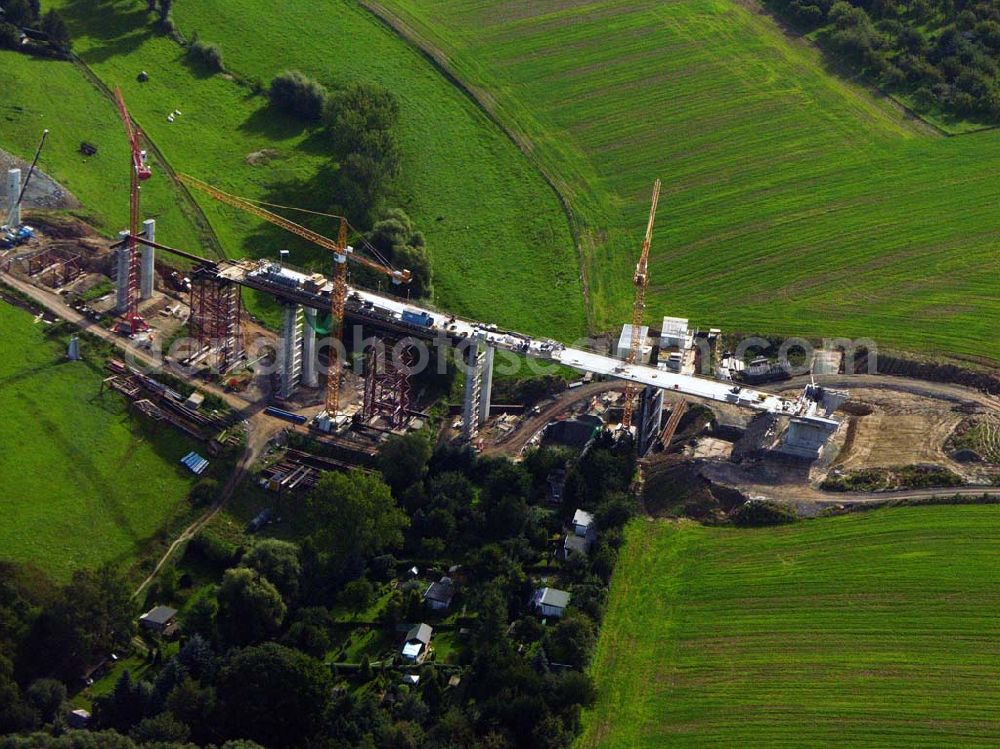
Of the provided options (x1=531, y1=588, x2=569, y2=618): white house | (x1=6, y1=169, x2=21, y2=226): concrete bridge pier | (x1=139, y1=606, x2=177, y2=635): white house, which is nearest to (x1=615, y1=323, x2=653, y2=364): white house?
(x1=531, y1=588, x2=569, y2=618): white house

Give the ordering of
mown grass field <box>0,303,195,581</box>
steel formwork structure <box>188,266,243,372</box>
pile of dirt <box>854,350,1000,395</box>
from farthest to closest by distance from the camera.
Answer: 1. steel formwork structure <box>188,266,243,372</box>
2. pile of dirt <box>854,350,1000,395</box>
3. mown grass field <box>0,303,195,581</box>

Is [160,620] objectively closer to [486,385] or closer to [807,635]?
[486,385]

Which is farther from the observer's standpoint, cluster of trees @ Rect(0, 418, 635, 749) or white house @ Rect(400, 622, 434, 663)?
white house @ Rect(400, 622, 434, 663)

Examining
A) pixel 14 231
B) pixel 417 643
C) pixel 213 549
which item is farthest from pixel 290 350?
pixel 417 643

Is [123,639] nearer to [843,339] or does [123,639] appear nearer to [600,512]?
[600,512]

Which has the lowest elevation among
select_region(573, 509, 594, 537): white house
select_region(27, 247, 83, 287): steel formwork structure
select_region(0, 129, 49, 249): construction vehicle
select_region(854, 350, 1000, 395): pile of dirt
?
select_region(573, 509, 594, 537): white house

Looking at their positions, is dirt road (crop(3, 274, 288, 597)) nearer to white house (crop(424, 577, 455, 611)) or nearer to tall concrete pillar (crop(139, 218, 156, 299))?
tall concrete pillar (crop(139, 218, 156, 299))

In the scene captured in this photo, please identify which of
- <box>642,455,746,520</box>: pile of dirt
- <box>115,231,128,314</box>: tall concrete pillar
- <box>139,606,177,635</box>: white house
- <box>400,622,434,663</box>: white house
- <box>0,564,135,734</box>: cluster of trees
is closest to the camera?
<box>0,564,135,734</box>: cluster of trees
